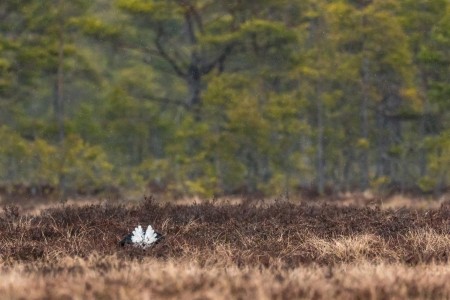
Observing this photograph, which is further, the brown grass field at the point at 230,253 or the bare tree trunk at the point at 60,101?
the bare tree trunk at the point at 60,101

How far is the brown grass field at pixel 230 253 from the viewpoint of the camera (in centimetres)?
701

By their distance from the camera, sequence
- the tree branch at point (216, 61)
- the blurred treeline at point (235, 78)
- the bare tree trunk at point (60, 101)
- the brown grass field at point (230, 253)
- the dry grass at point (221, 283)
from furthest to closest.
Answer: the tree branch at point (216, 61)
the blurred treeline at point (235, 78)
the bare tree trunk at point (60, 101)
the brown grass field at point (230, 253)
the dry grass at point (221, 283)

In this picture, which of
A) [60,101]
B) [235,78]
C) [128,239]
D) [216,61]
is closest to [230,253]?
[128,239]

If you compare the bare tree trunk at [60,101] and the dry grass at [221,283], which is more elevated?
the dry grass at [221,283]

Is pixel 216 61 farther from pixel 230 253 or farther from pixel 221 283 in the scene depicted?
pixel 221 283

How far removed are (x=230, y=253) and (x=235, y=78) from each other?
1861cm

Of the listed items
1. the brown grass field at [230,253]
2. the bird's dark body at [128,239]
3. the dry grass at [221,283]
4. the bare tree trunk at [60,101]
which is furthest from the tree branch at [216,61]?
the dry grass at [221,283]

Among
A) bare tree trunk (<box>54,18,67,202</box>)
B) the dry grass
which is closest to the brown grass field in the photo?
the dry grass

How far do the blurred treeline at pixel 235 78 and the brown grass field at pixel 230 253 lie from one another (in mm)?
13459

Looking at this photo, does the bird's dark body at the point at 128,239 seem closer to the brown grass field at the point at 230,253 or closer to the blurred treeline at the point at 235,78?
the brown grass field at the point at 230,253

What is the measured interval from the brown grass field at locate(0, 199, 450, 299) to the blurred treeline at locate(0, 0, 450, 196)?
44.2ft

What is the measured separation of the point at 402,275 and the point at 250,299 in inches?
70.3

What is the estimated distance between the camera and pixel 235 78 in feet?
92.5

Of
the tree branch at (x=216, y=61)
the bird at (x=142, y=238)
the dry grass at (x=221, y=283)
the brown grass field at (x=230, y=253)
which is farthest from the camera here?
the tree branch at (x=216, y=61)
